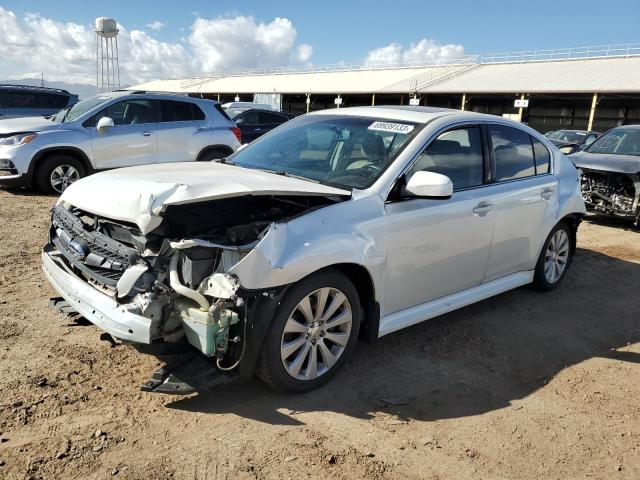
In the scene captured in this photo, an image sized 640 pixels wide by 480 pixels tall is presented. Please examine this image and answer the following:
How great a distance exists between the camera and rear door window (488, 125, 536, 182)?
4.64 m

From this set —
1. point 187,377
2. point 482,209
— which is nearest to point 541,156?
point 482,209

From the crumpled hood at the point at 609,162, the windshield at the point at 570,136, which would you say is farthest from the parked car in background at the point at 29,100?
the windshield at the point at 570,136

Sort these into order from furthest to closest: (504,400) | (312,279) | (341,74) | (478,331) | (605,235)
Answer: (341,74) → (605,235) → (478,331) → (504,400) → (312,279)

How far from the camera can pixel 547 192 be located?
513 cm

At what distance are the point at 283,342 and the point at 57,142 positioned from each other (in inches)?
284

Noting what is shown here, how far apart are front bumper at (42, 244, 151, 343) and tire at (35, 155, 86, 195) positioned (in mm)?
5937

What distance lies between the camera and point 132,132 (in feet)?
31.1

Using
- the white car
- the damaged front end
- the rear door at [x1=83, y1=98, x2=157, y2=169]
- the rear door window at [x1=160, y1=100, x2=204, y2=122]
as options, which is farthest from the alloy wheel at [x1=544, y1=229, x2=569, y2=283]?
the rear door window at [x1=160, y1=100, x2=204, y2=122]

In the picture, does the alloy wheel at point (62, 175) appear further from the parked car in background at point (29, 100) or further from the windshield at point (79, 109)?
the parked car in background at point (29, 100)

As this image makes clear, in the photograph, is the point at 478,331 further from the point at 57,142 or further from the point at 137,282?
the point at 57,142

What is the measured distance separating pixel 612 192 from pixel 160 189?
8.12 meters

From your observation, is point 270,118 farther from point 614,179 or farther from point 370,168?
point 370,168

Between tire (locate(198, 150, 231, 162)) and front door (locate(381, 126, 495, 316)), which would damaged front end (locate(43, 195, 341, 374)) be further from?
tire (locate(198, 150, 231, 162))

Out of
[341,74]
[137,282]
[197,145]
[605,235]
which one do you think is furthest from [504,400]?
[341,74]
